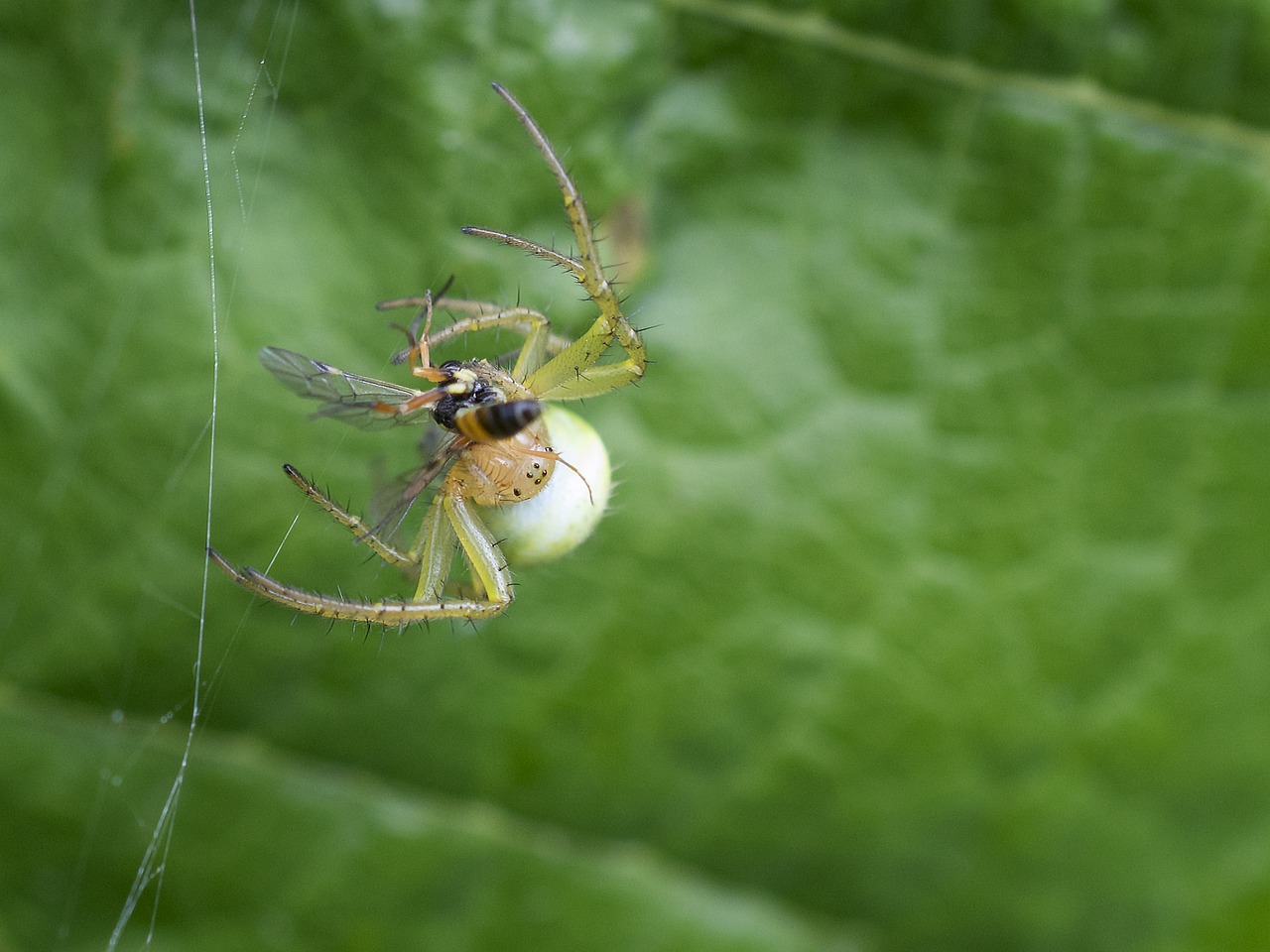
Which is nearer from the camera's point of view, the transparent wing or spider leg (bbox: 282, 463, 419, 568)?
the transparent wing

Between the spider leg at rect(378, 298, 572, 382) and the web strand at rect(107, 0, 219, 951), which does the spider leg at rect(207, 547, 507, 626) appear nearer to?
the web strand at rect(107, 0, 219, 951)

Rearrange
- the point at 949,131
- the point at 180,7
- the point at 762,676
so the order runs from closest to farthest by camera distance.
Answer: the point at 180,7 < the point at 949,131 < the point at 762,676

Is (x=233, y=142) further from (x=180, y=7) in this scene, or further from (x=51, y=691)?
(x=51, y=691)

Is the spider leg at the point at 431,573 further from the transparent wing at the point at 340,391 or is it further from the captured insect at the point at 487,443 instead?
the transparent wing at the point at 340,391

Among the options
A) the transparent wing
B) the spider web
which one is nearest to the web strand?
the spider web

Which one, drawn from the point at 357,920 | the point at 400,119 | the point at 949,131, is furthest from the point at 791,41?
the point at 357,920

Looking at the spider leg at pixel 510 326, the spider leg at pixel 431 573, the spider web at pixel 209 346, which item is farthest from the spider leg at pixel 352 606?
the spider leg at pixel 510 326

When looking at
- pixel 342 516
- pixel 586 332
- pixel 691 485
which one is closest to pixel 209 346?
pixel 342 516
